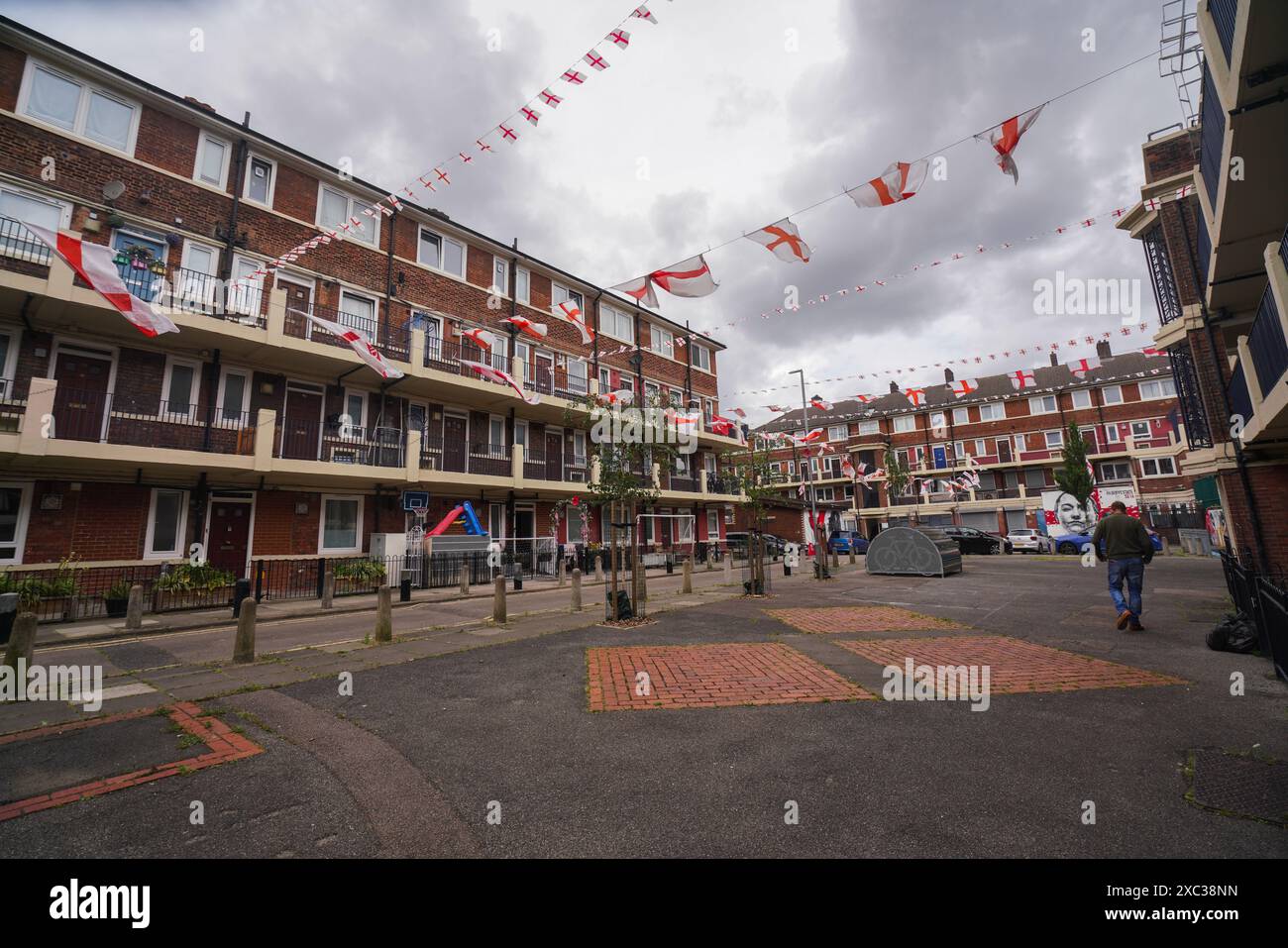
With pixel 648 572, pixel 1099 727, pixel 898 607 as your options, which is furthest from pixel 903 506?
pixel 1099 727

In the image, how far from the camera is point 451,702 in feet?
17.7

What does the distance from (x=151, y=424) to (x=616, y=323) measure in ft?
68.5

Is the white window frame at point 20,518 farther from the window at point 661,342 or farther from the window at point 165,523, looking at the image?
the window at point 661,342

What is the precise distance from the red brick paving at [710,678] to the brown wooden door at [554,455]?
56.0 ft

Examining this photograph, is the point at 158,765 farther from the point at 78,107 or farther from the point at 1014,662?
the point at 78,107

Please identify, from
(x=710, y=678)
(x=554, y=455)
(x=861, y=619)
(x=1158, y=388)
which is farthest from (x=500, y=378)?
(x=1158, y=388)

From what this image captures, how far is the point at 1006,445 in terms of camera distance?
1751 inches

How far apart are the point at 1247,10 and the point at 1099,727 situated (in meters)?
7.90

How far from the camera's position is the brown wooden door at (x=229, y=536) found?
15.2 metres

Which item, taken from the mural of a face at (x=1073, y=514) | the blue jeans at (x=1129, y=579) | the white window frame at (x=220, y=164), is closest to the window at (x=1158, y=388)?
the mural of a face at (x=1073, y=514)

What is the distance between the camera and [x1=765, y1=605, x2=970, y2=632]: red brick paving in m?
9.15

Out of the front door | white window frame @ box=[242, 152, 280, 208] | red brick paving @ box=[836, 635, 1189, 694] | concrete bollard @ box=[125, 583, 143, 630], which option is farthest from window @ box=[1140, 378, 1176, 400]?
concrete bollard @ box=[125, 583, 143, 630]

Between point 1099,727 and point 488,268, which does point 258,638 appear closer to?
point 1099,727

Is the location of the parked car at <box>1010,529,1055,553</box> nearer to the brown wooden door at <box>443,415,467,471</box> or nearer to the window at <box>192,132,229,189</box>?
the brown wooden door at <box>443,415,467,471</box>
